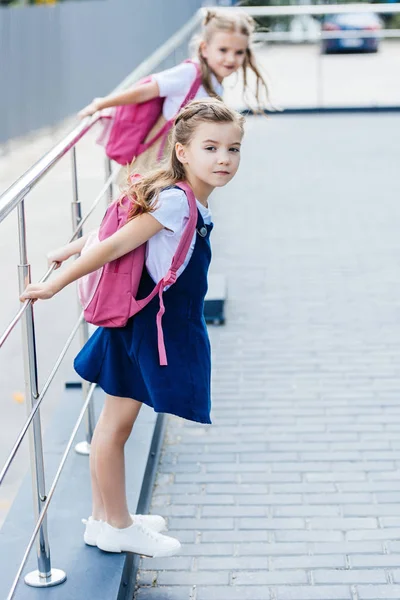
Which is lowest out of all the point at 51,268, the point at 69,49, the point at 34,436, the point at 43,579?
the point at 69,49

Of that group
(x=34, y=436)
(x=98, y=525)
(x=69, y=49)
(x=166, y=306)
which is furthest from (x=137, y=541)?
(x=69, y=49)

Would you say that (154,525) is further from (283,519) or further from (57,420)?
(57,420)

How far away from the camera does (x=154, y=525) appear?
3.43 meters

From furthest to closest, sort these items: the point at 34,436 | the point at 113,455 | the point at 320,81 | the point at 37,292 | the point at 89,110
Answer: the point at 320,81 < the point at 89,110 < the point at 113,455 < the point at 34,436 < the point at 37,292

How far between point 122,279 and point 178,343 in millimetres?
240

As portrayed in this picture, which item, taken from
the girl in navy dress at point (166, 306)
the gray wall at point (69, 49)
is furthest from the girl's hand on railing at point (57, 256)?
the gray wall at point (69, 49)

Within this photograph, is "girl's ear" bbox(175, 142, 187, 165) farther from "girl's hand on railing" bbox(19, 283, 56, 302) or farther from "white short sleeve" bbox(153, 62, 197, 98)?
"white short sleeve" bbox(153, 62, 197, 98)

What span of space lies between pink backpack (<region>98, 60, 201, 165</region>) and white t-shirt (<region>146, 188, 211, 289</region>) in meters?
1.59

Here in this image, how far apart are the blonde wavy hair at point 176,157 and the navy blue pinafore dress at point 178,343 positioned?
0.50 ft

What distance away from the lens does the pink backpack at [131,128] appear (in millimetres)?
4555

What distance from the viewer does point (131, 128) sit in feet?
15.0

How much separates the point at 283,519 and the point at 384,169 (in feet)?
23.8

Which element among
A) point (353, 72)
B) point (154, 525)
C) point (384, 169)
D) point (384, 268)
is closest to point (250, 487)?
point (154, 525)

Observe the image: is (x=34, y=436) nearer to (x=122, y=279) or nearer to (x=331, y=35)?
(x=122, y=279)
